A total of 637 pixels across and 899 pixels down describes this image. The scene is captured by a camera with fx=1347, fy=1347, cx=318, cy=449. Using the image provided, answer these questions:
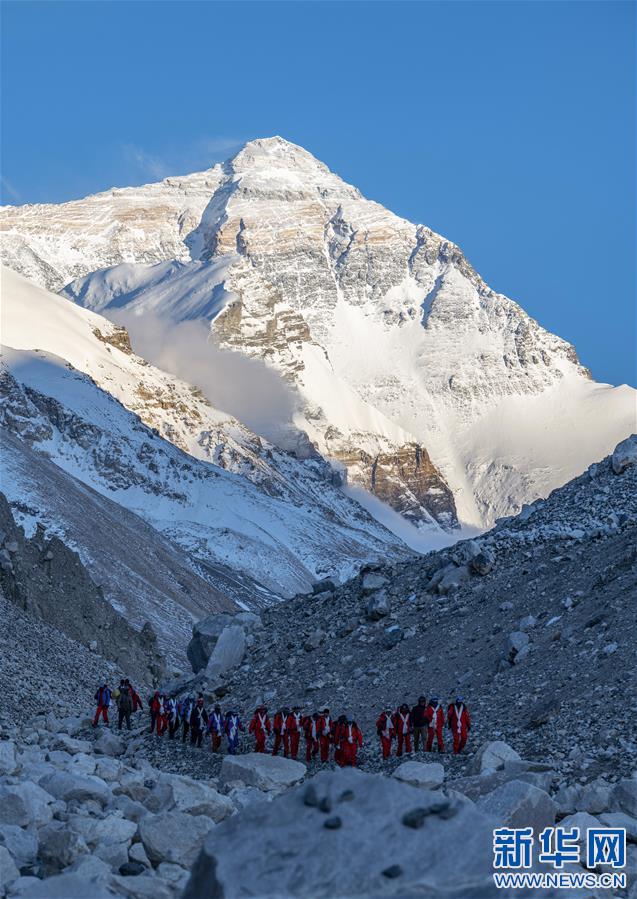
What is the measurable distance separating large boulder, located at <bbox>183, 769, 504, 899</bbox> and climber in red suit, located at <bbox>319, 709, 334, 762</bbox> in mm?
14514

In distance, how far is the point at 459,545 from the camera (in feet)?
111

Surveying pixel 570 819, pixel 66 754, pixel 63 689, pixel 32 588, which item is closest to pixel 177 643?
pixel 32 588

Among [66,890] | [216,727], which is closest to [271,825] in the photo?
[66,890]

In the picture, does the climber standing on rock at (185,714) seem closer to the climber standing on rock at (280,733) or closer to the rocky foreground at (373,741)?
the rocky foreground at (373,741)

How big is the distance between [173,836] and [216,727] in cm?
1311

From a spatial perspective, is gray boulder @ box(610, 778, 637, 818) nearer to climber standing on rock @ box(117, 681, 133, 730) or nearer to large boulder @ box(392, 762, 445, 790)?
large boulder @ box(392, 762, 445, 790)

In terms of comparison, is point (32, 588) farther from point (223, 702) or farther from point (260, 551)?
point (260, 551)

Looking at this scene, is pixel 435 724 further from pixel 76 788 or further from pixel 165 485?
pixel 165 485

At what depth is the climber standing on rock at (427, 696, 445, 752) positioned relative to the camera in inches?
915

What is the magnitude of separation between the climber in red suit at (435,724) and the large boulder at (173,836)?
31.1ft

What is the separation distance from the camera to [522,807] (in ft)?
46.5

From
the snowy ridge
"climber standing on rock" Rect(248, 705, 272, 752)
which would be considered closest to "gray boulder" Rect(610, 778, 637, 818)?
"climber standing on rock" Rect(248, 705, 272, 752)

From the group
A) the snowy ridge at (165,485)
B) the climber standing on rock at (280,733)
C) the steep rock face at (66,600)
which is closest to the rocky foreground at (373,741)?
the climber standing on rock at (280,733)

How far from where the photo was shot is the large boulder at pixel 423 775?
1816cm
